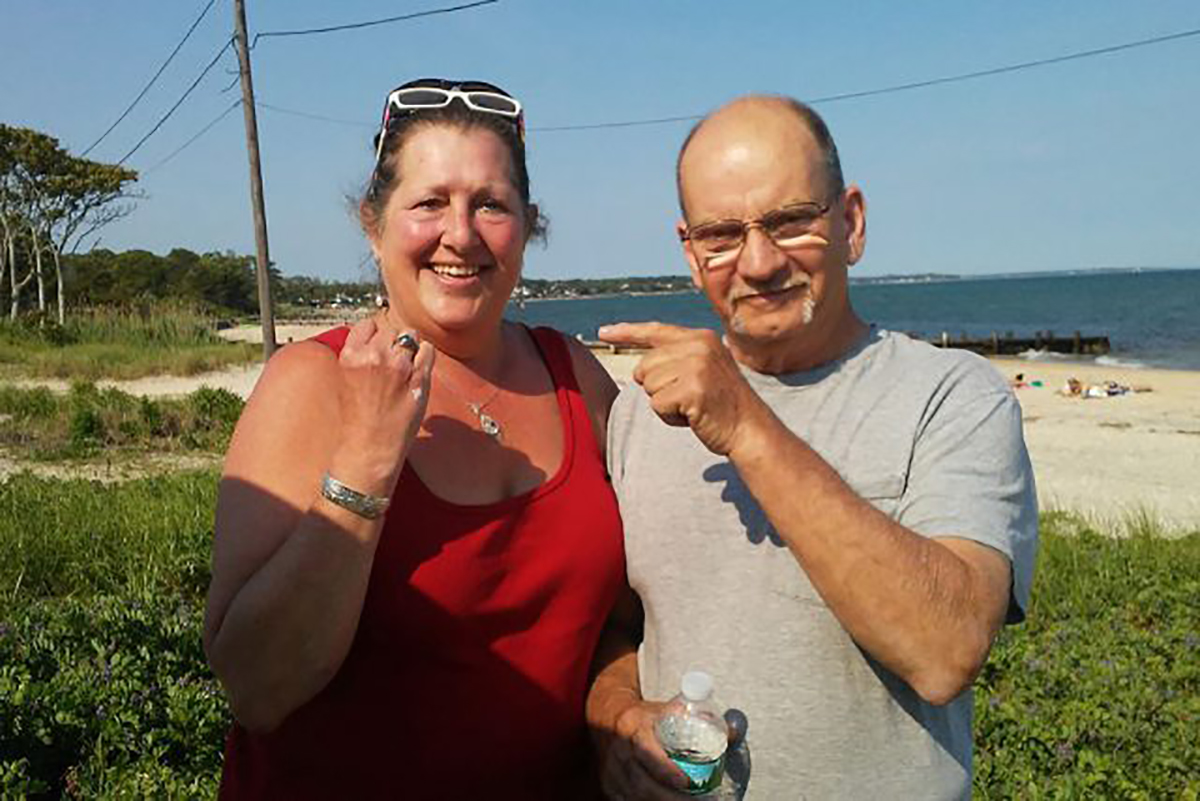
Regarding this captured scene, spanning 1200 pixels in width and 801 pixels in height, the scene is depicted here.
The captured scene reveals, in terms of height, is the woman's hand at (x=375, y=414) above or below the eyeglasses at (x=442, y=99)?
below

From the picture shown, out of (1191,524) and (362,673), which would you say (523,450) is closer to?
(362,673)

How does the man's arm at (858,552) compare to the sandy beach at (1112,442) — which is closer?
the man's arm at (858,552)

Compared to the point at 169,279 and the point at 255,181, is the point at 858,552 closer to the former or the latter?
the point at 255,181

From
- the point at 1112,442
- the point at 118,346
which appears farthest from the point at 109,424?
the point at 1112,442

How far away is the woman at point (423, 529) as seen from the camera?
6.36 ft

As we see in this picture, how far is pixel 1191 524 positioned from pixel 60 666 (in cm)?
1038

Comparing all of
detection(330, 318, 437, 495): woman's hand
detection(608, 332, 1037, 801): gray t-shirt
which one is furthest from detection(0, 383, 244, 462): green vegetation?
detection(608, 332, 1037, 801): gray t-shirt

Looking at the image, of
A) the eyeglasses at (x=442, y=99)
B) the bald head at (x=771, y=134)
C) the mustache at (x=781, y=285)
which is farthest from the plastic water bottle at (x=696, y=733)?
the eyeglasses at (x=442, y=99)

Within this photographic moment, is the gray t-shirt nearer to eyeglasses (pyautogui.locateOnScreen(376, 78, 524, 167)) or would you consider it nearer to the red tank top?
the red tank top

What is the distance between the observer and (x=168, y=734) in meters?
3.74

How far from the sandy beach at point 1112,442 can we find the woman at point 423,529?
6.82 metres

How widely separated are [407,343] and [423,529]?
433 millimetres

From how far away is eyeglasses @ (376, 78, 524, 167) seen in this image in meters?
2.40

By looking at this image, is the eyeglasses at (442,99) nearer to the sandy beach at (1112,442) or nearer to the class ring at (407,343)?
the class ring at (407,343)
